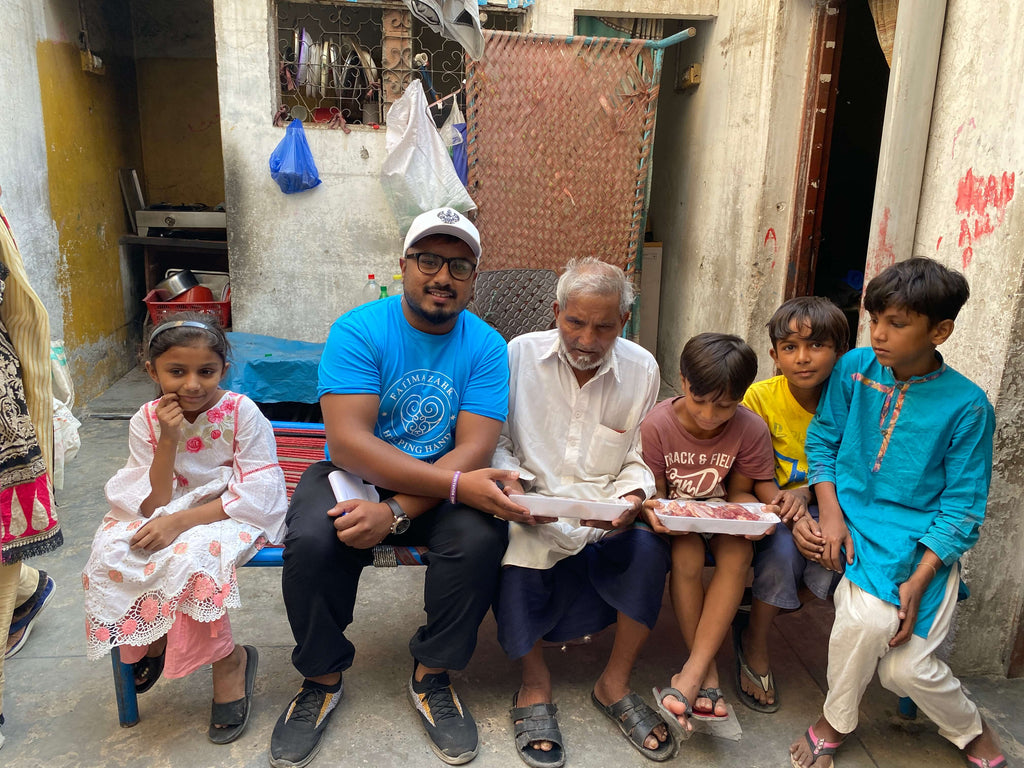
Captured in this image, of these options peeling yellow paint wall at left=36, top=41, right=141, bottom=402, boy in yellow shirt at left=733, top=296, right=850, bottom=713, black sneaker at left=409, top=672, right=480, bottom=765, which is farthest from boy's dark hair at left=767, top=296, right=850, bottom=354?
peeling yellow paint wall at left=36, top=41, right=141, bottom=402

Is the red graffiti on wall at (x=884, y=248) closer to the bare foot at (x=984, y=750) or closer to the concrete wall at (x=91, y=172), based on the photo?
the bare foot at (x=984, y=750)

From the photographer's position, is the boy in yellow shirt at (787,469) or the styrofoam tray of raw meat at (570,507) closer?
the styrofoam tray of raw meat at (570,507)

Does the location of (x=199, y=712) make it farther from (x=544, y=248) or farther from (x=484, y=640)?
(x=544, y=248)

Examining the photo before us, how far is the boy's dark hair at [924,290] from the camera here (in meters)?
2.06

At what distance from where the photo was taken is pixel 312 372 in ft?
14.3

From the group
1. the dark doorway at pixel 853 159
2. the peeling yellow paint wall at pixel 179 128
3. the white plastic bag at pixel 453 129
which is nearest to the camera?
the white plastic bag at pixel 453 129

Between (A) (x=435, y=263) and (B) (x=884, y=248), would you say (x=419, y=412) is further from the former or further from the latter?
(B) (x=884, y=248)

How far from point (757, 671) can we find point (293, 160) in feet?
14.2

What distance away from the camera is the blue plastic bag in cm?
517

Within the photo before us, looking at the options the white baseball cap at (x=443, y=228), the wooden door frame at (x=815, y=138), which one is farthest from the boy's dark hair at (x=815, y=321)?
the wooden door frame at (x=815, y=138)

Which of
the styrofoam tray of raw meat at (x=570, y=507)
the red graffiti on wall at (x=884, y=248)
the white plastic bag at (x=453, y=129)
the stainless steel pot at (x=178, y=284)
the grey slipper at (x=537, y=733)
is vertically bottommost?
the grey slipper at (x=537, y=733)

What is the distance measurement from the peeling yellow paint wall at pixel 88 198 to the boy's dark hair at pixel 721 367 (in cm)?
468

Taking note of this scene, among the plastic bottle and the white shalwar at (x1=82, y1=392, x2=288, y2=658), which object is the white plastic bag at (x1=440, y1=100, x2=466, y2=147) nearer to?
the plastic bottle

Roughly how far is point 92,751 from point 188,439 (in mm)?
921
